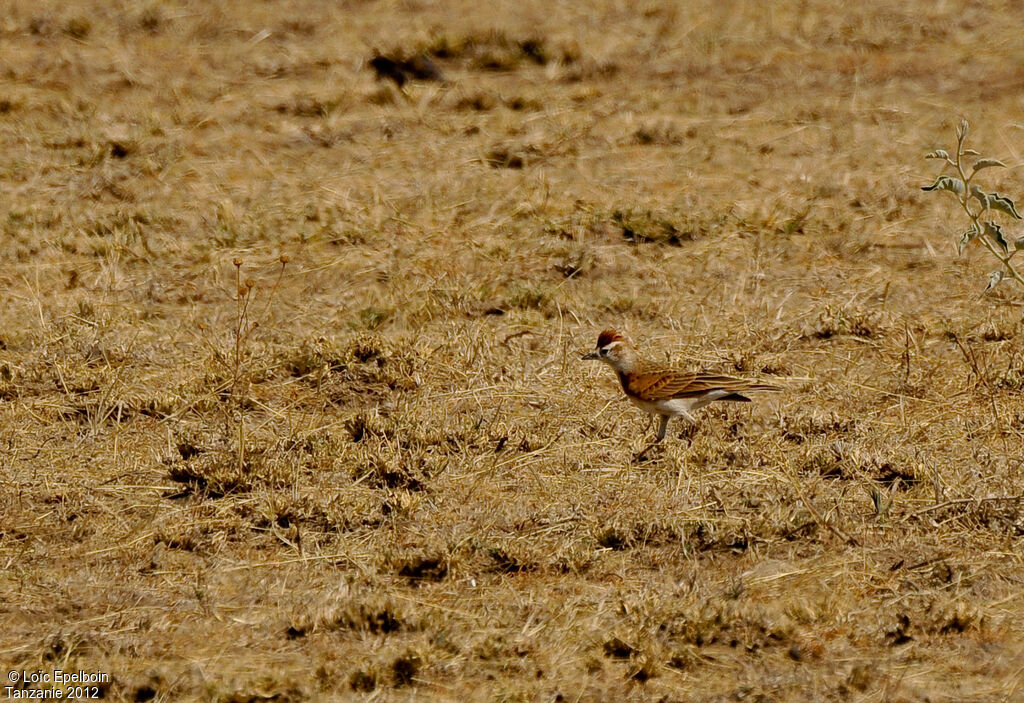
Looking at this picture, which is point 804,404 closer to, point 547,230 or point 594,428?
point 594,428

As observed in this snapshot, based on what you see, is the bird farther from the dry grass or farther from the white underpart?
the dry grass

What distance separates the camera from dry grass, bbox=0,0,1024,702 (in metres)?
5.96

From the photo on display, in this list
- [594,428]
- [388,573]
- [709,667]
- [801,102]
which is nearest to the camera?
[709,667]

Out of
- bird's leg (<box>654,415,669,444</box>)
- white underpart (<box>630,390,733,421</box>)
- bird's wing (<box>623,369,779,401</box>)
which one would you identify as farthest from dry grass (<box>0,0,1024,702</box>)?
bird's wing (<box>623,369,779,401</box>)

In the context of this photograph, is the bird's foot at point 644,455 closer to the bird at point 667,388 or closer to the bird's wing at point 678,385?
the bird at point 667,388

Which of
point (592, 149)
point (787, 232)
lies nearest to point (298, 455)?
point (787, 232)

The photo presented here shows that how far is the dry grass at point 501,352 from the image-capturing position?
5.96 m

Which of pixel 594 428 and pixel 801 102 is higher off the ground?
pixel 801 102

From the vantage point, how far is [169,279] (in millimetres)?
10055

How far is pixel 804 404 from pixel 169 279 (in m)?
4.48

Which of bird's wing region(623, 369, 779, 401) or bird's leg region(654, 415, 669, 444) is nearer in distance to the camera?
bird's wing region(623, 369, 779, 401)
